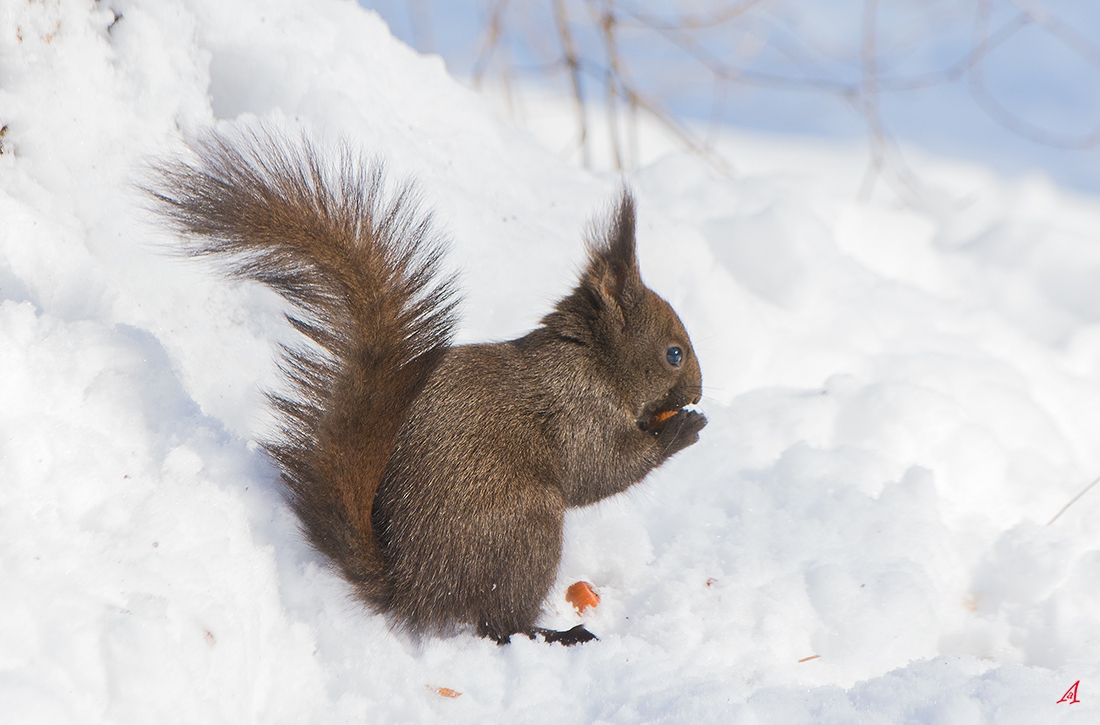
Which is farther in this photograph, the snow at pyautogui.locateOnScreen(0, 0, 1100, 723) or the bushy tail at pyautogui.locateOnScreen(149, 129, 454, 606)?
the bushy tail at pyautogui.locateOnScreen(149, 129, 454, 606)

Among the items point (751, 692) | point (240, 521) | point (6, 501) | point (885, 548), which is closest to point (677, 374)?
point (885, 548)

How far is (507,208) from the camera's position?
2.71m

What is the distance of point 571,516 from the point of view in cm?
220

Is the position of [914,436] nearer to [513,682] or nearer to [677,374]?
[677,374]

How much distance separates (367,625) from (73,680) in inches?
23.3

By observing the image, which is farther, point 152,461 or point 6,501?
point 152,461

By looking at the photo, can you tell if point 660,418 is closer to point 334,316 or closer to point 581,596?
point 581,596

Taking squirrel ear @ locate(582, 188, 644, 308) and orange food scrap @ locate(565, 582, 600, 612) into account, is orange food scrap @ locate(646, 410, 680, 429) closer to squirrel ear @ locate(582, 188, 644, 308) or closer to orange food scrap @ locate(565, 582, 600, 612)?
squirrel ear @ locate(582, 188, 644, 308)

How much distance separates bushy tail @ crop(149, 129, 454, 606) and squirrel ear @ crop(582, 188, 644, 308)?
555 mm

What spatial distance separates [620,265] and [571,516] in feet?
2.10

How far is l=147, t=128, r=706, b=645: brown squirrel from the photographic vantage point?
1554 millimetres

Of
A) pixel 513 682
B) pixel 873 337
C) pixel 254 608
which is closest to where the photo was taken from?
pixel 254 608

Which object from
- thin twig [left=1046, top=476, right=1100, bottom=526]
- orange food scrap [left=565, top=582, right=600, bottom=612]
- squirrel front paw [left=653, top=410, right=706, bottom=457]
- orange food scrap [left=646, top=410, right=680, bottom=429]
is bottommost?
orange food scrap [left=565, top=582, right=600, bottom=612]

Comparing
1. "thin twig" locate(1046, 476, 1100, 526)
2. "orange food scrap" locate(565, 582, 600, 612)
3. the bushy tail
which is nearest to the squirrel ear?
the bushy tail
